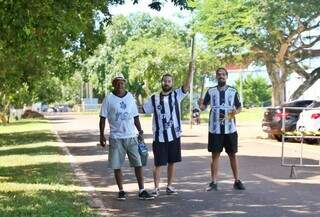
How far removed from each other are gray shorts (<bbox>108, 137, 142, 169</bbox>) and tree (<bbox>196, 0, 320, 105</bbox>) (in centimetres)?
1440

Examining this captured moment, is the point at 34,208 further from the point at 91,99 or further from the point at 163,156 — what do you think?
the point at 91,99

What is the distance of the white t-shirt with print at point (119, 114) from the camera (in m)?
10.4

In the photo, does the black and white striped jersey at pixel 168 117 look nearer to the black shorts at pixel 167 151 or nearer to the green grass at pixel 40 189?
the black shorts at pixel 167 151

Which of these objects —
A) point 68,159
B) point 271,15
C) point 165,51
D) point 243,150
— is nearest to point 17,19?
point 68,159

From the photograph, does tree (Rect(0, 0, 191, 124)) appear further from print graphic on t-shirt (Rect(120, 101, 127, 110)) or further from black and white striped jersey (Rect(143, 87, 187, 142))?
print graphic on t-shirt (Rect(120, 101, 127, 110))

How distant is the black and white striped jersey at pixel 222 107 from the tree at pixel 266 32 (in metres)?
13.2

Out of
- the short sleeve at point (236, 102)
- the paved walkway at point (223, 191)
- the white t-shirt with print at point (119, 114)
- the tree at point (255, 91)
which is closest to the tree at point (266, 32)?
the paved walkway at point (223, 191)

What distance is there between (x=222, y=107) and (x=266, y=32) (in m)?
15.2

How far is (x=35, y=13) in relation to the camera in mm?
11445

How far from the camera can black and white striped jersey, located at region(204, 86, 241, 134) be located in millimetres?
10945

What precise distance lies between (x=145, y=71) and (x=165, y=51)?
8.76 feet

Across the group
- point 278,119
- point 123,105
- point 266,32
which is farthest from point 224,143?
point 266,32

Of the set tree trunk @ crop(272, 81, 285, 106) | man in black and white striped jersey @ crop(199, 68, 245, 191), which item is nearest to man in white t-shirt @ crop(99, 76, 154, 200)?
man in black and white striped jersey @ crop(199, 68, 245, 191)

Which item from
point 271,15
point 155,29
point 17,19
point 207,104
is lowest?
point 207,104
